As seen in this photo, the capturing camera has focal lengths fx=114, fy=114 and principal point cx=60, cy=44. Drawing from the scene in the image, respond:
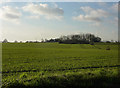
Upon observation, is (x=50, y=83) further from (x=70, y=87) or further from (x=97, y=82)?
(x=97, y=82)

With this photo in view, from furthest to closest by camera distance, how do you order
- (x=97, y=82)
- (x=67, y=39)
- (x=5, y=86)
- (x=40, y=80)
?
1. (x=67, y=39)
2. (x=97, y=82)
3. (x=40, y=80)
4. (x=5, y=86)

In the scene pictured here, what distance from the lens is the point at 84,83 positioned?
20.1ft

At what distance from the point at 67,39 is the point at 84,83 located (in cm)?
7485

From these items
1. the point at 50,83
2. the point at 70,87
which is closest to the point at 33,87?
the point at 50,83

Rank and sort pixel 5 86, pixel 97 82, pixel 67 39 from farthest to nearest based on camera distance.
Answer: pixel 67 39 → pixel 97 82 → pixel 5 86

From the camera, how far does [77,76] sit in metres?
6.57

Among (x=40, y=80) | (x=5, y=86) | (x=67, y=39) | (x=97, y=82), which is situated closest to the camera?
(x=5, y=86)

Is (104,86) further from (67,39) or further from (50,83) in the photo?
(67,39)

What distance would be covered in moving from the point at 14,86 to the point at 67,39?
248ft

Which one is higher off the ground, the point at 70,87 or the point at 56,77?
the point at 56,77

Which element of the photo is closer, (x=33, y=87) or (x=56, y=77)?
(x=33, y=87)

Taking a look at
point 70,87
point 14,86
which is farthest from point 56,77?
point 14,86

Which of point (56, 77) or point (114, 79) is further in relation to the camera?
point (114, 79)

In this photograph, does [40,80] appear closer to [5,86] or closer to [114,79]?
[5,86]
